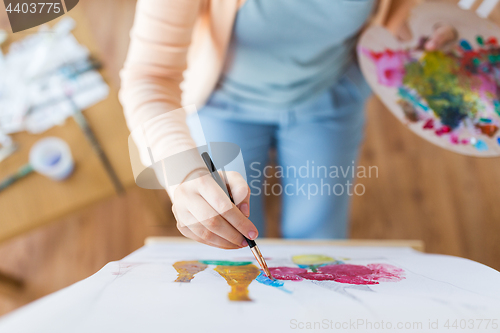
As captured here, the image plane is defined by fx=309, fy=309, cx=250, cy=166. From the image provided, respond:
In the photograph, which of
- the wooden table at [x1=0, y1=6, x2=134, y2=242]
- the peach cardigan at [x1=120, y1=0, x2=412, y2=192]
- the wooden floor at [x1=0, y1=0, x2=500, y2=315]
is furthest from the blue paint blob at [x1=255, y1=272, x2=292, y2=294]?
the wooden floor at [x1=0, y1=0, x2=500, y2=315]

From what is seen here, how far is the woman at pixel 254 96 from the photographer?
0.87 feet

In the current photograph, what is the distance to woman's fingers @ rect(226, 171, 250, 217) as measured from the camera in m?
0.25

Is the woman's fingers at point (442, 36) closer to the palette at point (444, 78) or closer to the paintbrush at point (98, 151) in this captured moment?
the palette at point (444, 78)

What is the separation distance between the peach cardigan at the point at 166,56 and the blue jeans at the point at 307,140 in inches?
4.3

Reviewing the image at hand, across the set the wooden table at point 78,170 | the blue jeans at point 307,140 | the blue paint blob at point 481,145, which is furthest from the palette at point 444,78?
the wooden table at point 78,170

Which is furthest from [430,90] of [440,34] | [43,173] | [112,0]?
[112,0]

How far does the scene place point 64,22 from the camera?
0.62 metres

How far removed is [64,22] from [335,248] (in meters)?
0.66

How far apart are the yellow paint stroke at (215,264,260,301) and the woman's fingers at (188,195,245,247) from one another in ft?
0.12

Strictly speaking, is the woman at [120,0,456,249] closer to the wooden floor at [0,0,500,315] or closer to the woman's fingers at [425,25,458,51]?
the woman's fingers at [425,25,458,51]

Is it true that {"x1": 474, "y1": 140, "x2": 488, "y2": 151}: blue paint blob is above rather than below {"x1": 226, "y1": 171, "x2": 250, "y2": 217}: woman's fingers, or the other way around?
above

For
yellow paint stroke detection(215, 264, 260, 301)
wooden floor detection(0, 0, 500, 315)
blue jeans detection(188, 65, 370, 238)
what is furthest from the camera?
wooden floor detection(0, 0, 500, 315)

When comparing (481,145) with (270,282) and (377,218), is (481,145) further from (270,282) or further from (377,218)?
(377,218)

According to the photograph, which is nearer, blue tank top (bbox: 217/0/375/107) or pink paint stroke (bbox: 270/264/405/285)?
pink paint stroke (bbox: 270/264/405/285)
